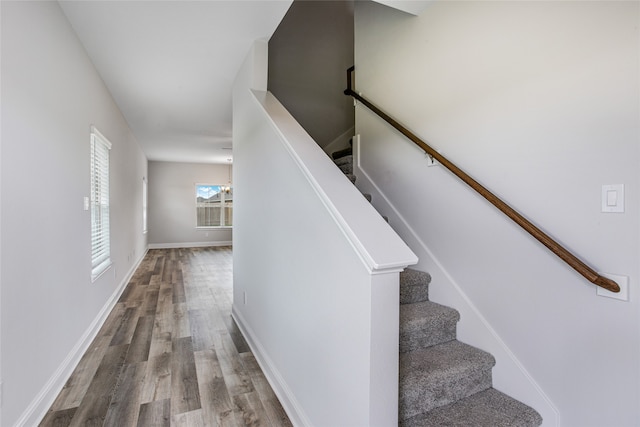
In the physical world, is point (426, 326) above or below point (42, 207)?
below

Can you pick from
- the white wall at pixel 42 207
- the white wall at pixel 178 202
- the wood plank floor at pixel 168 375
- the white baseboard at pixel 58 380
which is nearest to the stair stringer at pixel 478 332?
the wood plank floor at pixel 168 375

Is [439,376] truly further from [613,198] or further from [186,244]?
[186,244]

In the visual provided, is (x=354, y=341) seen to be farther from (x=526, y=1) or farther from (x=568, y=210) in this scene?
(x=526, y=1)

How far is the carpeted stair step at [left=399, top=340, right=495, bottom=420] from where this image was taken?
5.01ft

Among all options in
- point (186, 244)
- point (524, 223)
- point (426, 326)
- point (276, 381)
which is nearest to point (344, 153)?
point (426, 326)

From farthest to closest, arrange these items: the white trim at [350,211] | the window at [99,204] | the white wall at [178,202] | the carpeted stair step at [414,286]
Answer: the white wall at [178,202], the window at [99,204], the carpeted stair step at [414,286], the white trim at [350,211]

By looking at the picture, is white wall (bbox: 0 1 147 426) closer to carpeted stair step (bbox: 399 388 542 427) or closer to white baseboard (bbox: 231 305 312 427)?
white baseboard (bbox: 231 305 312 427)

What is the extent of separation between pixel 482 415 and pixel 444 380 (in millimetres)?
222

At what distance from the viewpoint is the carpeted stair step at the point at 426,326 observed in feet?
5.99

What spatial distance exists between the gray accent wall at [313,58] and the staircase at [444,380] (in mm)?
3179

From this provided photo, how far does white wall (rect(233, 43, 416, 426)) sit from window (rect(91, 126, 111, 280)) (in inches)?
60.4

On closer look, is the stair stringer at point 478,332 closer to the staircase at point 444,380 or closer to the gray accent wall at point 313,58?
the staircase at point 444,380

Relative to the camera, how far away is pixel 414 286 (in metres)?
2.12

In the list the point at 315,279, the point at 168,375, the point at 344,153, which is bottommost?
the point at 168,375
